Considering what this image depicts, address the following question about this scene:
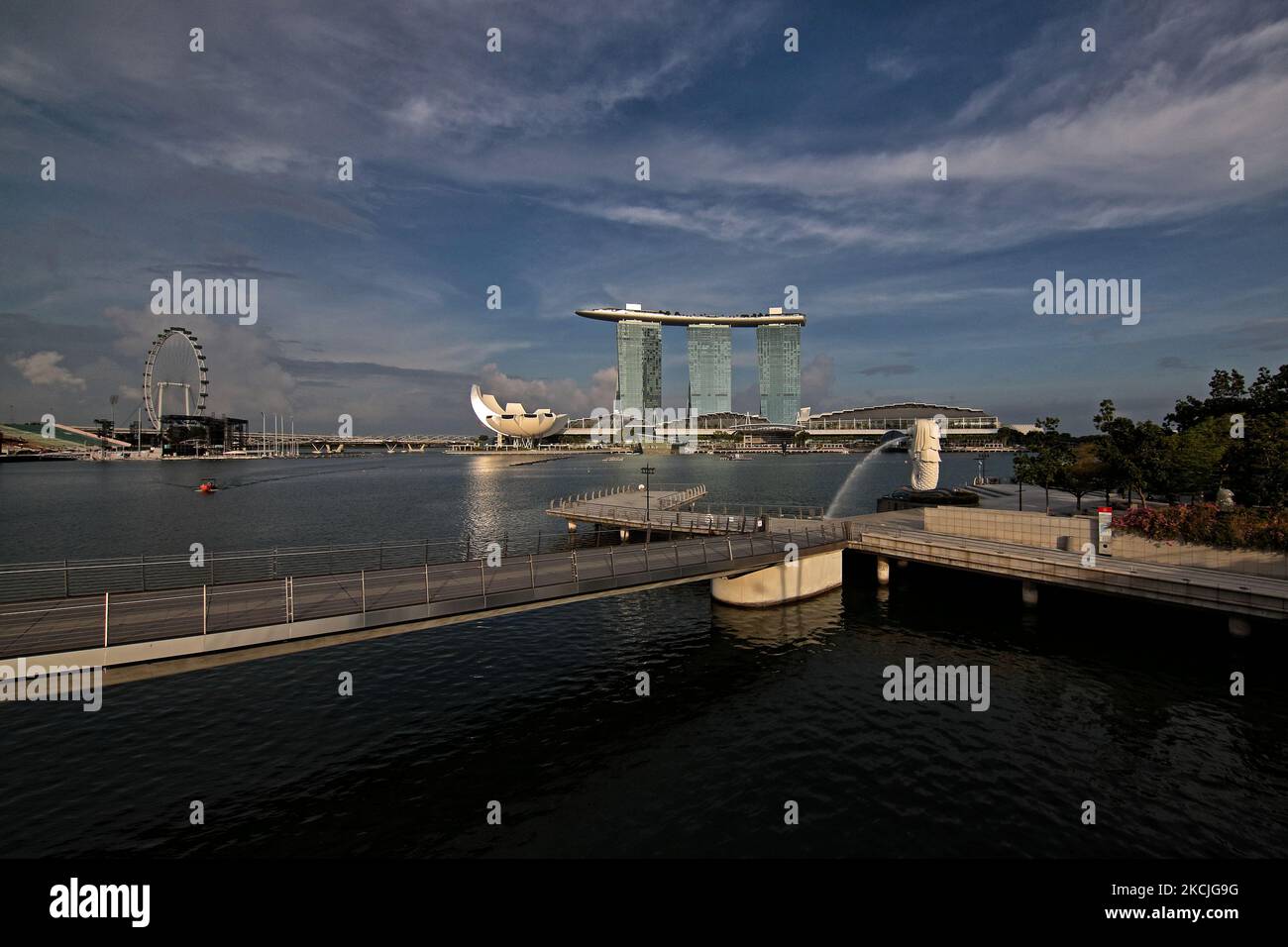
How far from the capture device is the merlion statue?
41.3 metres

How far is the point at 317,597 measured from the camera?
1775cm

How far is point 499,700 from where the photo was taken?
19734 mm

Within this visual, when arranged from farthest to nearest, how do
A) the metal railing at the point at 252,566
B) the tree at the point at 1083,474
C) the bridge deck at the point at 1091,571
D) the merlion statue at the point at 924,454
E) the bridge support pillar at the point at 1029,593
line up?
the merlion statue at the point at 924,454 → the tree at the point at 1083,474 → the metal railing at the point at 252,566 → the bridge support pillar at the point at 1029,593 → the bridge deck at the point at 1091,571

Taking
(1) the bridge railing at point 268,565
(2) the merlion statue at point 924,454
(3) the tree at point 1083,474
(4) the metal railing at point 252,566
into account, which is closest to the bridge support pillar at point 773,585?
(1) the bridge railing at point 268,565

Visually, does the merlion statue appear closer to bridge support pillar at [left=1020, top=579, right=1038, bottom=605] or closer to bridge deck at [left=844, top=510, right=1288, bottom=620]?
bridge deck at [left=844, top=510, right=1288, bottom=620]

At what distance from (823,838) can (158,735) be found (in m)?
18.7

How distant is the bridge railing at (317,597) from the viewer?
45.9ft

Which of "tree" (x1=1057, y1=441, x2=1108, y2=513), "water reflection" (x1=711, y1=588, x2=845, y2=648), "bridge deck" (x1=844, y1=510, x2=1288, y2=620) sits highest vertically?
"tree" (x1=1057, y1=441, x2=1108, y2=513)

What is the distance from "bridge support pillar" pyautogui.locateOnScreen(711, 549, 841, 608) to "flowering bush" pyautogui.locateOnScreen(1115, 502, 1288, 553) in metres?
14.1

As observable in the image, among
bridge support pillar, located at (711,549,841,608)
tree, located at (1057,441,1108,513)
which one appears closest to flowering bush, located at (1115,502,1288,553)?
bridge support pillar, located at (711,549,841,608)

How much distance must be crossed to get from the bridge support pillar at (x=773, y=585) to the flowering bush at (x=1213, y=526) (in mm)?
14059

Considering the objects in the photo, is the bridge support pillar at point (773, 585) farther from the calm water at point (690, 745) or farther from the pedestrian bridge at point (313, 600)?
the calm water at point (690, 745)

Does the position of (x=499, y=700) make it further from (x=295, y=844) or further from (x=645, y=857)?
(x=645, y=857)
